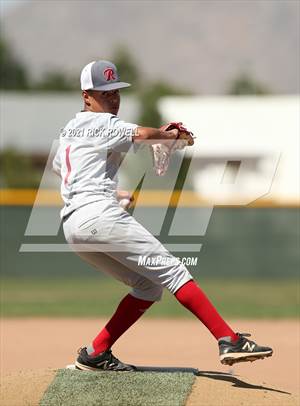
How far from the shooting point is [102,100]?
6289 mm

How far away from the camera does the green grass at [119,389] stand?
19.3ft

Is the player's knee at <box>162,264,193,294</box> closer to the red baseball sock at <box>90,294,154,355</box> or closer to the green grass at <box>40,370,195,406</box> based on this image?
the red baseball sock at <box>90,294,154,355</box>

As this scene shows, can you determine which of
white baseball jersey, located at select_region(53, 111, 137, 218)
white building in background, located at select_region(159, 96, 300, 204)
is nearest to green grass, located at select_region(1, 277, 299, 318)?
white baseball jersey, located at select_region(53, 111, 137, 218)

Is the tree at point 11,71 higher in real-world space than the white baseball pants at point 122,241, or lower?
lower

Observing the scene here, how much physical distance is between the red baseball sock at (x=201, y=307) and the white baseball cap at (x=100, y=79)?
1323mm

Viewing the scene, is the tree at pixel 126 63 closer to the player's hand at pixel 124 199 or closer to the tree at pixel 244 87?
the tree at pixel 244 87

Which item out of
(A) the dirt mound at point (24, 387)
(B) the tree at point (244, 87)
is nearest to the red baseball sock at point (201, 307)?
(A) the dirt mound at point (24, 387)

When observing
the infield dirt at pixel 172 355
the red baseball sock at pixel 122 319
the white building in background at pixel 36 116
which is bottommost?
the white building in background at pixel 36 116

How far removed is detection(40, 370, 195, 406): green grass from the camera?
589cm

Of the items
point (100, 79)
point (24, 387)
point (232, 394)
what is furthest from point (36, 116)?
point (232, 394)

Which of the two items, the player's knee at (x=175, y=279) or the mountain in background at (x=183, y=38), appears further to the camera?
the mountain in background at (x=183, y=38)

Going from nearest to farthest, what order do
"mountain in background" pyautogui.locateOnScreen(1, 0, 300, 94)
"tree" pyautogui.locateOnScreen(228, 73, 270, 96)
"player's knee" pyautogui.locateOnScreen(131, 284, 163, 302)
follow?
"player's knee" pyautogui.locateOnScreen(131, 284, 163, 302), "tree" pyautogui.locateOnScreen(228, 73, 270, 96), "mountain in background" pyautogui.locateOnScreen(1, 0, 300, 94)

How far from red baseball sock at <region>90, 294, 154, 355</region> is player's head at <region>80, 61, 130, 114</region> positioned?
1.26 meters

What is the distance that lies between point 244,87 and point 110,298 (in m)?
71.3
